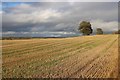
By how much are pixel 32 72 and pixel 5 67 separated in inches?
115

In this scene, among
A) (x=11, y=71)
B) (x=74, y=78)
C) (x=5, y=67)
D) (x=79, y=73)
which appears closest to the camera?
(x=74, y=78)

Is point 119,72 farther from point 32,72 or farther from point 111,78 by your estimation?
point 32,72

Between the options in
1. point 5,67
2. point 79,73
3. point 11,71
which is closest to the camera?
point 79,73

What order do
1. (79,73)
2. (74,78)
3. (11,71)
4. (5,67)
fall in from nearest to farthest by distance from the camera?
(74,78) < (79,73) < (11,71) < (5,67)

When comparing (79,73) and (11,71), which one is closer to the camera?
(79,73)

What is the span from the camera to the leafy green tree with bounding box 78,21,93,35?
117m

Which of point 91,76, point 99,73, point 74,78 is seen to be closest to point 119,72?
point 99,73

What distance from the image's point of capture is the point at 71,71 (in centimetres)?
1412

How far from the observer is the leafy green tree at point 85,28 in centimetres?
11678

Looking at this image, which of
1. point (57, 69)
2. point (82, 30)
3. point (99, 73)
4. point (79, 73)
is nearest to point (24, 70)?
point (57, 69)

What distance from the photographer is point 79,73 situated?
13594 mm

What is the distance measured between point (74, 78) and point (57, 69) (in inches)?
105

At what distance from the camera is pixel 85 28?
387ft

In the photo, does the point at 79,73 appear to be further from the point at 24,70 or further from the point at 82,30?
the point at 82,30
